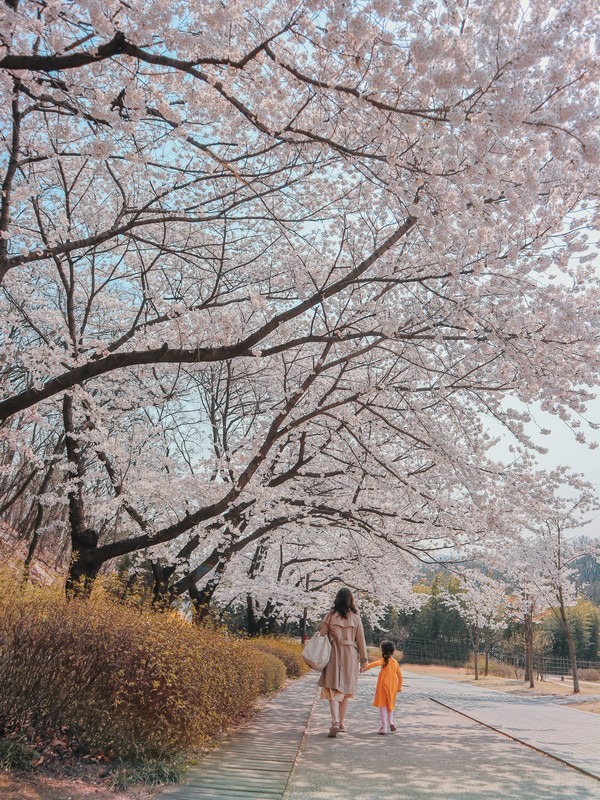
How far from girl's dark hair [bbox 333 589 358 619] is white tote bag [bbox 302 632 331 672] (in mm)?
393

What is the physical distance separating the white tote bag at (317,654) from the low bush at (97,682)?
2314 mm

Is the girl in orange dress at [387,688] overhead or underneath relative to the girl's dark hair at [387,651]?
underneath

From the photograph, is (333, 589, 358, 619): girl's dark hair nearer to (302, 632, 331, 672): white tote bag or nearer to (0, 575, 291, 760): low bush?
(302, 632, 331, 672): white tote bag

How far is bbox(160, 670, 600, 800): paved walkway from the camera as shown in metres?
4.52

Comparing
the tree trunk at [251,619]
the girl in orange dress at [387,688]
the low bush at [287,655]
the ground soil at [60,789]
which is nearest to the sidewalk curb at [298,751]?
the ground soil at [60,789]

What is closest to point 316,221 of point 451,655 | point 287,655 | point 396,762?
point 396,762

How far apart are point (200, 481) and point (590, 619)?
71.7m

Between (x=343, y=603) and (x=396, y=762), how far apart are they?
6.87 ft

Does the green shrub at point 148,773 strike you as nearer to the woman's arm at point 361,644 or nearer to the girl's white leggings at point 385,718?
the woman's arm at point 361,644

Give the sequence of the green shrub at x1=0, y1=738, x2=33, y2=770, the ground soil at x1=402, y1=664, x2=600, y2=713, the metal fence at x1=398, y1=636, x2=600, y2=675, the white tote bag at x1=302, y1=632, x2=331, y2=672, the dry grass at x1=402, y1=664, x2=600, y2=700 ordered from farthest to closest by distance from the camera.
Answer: the metal fence at x1=398, y1=636, x2=600, y2=675 < the dry grass at x1=402, y1=664, x2=600, y2=700 < the ground soil at x1=402, y1=664, x2=600, y2=713 < the white tote bag at x1=302, y1=632, x2=331, y2=672 < the green shrub at x1=0, y1=738, x2=33, y2=770

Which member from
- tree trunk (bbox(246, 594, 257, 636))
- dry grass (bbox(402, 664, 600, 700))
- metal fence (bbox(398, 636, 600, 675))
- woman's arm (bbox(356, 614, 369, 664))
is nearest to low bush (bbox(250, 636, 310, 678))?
tree trunk (bbox(246, 594, 257, 636))

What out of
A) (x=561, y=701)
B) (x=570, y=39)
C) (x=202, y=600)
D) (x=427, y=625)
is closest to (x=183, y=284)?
(x=202, y=600)

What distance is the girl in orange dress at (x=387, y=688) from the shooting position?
310 inches

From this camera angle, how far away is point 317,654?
7.38m
